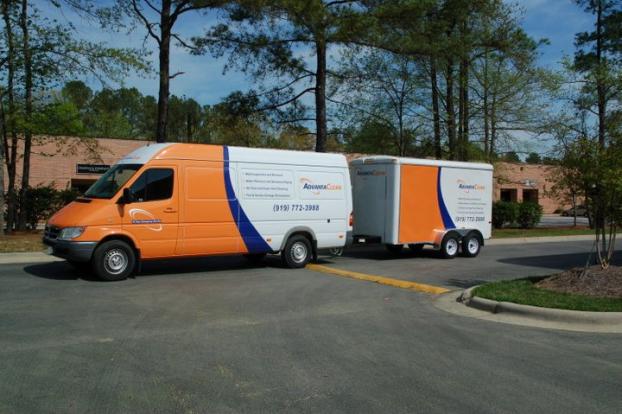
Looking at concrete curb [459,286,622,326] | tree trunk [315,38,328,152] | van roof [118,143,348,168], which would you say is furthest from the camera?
tree trunk [315,38,328,152]

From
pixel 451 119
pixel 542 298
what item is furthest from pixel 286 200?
pixel 451 119

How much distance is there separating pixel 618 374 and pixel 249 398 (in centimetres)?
347

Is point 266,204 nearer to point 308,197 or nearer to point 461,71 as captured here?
point 308,197

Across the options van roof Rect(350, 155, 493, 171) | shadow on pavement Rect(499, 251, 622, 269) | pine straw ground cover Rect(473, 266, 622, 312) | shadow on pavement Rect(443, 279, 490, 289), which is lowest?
shadow on pavement Rect(443, 279, 490, 289)

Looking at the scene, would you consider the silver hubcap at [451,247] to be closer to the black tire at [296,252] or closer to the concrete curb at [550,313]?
the black tire at [296,252]

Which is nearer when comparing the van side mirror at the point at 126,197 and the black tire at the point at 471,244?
the van side mirror at the point at 126,197

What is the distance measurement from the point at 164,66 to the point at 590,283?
14.0m

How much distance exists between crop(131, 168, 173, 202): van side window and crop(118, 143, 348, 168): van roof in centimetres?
28

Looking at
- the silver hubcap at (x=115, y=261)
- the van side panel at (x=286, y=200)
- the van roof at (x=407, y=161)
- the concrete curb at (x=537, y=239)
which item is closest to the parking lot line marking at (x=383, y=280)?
the van side panel at (x=286, y=200)

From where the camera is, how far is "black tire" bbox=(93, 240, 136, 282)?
1063 centimetres

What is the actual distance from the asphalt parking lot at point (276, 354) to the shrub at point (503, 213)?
21.5 metres

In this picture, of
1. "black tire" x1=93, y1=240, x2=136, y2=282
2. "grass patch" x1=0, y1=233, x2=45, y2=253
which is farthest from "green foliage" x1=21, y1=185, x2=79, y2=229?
"black tire" x1=93, y1=240, x2=136, y2=282

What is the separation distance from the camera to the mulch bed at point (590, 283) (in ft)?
29.4

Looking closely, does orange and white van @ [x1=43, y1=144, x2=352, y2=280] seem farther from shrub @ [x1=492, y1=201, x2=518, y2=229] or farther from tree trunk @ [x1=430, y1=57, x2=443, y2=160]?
shrub @ [x1=492, y1=201, x2=518, y2=229]
